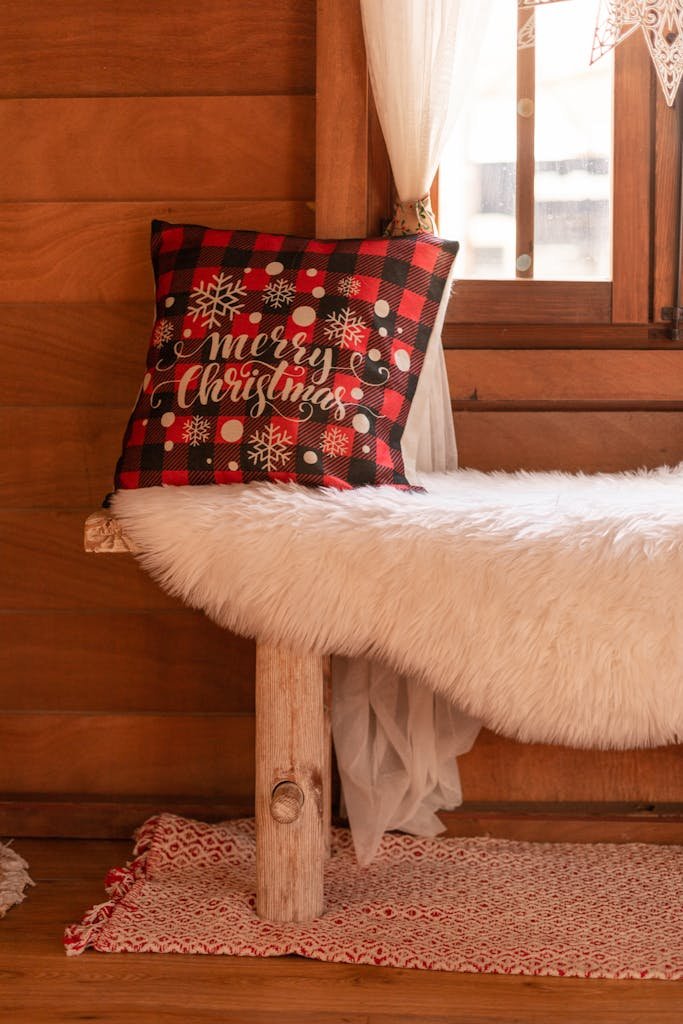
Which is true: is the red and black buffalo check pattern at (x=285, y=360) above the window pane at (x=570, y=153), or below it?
below

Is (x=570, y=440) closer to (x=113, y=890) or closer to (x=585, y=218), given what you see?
(x=585, y=218)

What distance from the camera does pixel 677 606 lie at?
3.69 ft

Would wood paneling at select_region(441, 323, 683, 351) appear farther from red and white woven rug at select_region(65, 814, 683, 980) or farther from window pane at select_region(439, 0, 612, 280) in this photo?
red and white woven rug at select_region(65, 814, 683, 980)

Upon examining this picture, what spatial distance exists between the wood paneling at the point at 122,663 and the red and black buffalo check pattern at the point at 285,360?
39 centimetres

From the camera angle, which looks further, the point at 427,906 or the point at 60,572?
the point at 60,572

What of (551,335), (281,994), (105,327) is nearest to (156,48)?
(105,327)

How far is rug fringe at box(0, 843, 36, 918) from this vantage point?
4.65ft

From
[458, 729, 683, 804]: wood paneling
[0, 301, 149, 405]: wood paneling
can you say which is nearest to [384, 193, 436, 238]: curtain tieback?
[0, 301, 149, 405]: wood paneling

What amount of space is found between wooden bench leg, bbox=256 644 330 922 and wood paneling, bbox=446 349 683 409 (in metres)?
0.60

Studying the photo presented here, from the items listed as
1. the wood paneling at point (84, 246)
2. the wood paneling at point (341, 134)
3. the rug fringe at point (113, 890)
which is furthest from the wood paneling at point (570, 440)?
the rug fringe at point (113, 890)

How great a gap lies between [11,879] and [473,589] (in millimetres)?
823

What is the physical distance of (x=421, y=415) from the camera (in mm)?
1508

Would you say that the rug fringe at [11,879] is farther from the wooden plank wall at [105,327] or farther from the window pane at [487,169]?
the window pane at [487,169]

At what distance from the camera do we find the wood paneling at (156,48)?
1652mm
